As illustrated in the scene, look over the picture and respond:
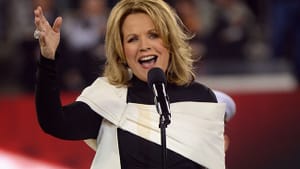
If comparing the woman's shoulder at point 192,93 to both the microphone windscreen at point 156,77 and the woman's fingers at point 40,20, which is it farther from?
the woman's fingers at point 40,20

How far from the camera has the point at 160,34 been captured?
7.91 ft

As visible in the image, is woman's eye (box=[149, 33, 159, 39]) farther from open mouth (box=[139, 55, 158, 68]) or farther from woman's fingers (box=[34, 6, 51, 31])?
woman's fingers (box=[34, 6, 51, 31])

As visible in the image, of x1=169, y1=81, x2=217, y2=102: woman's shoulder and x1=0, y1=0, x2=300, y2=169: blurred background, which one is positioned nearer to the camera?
x1=169, y1=81, x2=217, y2=102: woman's shoulder

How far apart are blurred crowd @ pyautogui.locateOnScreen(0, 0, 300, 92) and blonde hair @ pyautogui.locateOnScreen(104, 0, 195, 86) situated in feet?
6.69

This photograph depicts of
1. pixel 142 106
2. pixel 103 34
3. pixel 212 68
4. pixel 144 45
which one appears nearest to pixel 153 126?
pixel 142 106

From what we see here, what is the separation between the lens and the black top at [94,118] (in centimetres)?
221

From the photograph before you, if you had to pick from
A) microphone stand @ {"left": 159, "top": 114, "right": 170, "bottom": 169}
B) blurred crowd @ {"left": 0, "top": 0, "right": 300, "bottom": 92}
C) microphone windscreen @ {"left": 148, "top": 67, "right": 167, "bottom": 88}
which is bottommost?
microphone stand @ {"left": 159, "top": 114, "right": 170, "bottom": 169}

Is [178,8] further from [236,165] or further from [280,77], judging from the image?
[236,165]

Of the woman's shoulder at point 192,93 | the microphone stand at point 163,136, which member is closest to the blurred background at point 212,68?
the woman's shoulder at point 192,93

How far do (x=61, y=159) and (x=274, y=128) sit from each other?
88 cm

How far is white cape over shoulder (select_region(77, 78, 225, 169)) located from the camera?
2.37 meters

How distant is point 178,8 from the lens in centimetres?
497

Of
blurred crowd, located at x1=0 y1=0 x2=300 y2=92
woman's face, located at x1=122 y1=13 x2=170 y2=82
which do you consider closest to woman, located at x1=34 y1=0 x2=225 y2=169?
woman's face, located at x1=122 y1=13 x2=170 y2=82

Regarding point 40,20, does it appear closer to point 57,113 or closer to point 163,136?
point 57,113
